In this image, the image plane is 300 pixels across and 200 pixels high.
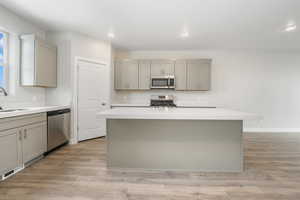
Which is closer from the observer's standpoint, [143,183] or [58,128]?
[143,183]

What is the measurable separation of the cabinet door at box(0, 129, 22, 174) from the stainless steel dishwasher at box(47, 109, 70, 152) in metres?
0.68

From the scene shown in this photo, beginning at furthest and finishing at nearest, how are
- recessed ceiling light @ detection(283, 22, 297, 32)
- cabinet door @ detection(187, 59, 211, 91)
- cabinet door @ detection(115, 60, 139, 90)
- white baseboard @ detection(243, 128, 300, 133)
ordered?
white baseboard @ detection(243, 128, 300, 133)
cabinet door @ detection(115, 60, 139, 90)
cabinet door @ detection(187, 59, 211, 91)
recessed ceiling light @ detection(283, 22, 297, 32)

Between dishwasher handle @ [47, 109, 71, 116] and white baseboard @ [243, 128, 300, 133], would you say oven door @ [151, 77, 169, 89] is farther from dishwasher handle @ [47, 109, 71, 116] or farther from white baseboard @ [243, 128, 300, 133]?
white baseboard @ [243, 128, 300, 133]

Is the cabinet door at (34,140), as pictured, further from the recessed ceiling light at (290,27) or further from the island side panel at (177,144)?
the recessed ceiling light at (290,27)

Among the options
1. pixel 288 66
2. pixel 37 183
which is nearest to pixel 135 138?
pixel 37 183

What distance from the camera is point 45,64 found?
3.34 meters

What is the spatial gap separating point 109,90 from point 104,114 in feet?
8.26

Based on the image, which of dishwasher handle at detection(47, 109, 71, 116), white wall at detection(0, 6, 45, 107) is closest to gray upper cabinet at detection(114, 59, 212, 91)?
dishwasher handle at detection(47, 109, 71, 116)

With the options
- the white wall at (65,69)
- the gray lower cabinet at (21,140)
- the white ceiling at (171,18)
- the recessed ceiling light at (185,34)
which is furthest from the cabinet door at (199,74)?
the gray lower cabinet at (21,140)

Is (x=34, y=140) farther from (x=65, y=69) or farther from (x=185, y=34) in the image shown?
(x=185, y=34)

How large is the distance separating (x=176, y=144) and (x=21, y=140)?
2.29 metres

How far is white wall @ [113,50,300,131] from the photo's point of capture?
5086mm

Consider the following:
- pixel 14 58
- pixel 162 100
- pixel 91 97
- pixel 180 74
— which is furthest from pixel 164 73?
pixel 14 58

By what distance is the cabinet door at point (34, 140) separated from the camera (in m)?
2.46
